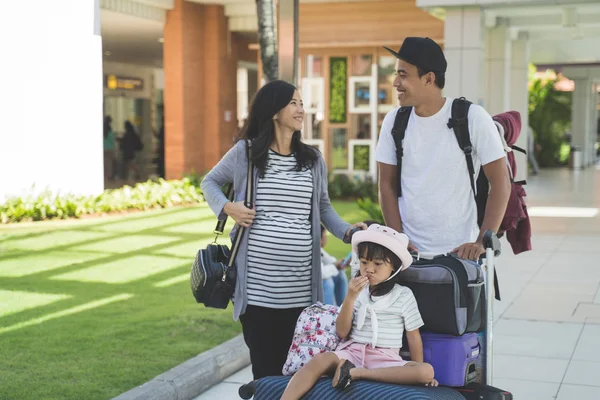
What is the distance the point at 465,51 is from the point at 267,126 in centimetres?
1308

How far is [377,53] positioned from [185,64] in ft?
15.3

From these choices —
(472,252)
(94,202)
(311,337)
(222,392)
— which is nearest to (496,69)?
(94,202)

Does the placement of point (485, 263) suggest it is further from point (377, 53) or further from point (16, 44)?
point (377, 53)

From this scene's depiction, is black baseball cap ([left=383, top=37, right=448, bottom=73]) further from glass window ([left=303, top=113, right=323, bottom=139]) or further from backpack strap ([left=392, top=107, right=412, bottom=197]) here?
glass window ([left=303, top=113, right=323, bottom=139])

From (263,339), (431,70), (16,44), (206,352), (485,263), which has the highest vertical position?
(16,44)

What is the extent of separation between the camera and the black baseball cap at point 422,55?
4.19 m

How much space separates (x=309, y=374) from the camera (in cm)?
397

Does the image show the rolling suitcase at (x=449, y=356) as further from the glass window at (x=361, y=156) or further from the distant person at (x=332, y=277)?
the glass window at (x=361, y=156)

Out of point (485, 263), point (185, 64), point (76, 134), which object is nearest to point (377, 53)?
point (185, 64)

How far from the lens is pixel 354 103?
22.2 meters

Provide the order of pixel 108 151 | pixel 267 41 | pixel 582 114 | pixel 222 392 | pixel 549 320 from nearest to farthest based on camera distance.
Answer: pixel 222 392 → pixel 549 320 → pixel 267 41 → pixel 108 151 → pixel 582 114

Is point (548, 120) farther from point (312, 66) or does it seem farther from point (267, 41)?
point (267, 41)

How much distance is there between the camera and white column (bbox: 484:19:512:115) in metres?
22.0

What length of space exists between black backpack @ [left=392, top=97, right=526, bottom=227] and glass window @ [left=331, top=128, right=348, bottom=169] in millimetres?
17756
